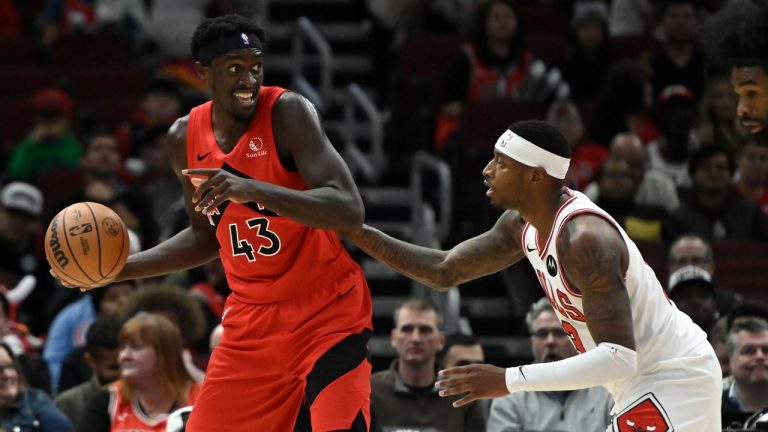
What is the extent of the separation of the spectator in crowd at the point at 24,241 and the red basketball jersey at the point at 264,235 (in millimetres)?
5154

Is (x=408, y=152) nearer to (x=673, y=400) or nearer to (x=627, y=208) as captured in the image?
(x=627, y=208)

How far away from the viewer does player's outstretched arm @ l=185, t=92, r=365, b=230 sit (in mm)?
4988

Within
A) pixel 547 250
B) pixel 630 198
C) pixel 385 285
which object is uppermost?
pixel 547 250

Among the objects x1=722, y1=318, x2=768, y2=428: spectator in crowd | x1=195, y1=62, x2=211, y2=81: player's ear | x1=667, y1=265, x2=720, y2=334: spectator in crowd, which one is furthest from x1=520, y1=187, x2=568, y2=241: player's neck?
x1=667, y1=265, x2=720, y2=334: spectator in crowd

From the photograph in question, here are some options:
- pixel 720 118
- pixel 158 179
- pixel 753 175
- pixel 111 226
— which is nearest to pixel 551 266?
pixel 111 226

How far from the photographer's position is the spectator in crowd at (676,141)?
1127 cm

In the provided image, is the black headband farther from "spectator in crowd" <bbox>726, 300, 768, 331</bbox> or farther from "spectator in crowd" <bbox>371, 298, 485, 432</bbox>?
"spectator in crowd" <bbox>726, 300, 768, 331</bbox>

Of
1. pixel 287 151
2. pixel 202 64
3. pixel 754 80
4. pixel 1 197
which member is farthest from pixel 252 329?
pixel 1 197

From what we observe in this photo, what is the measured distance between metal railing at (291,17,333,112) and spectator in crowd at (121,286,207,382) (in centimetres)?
425

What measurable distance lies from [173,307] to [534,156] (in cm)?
382

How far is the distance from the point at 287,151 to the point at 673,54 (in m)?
7.60

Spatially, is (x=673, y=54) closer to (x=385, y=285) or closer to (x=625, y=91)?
(x=625, y=91)

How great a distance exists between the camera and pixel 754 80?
445 centimetres

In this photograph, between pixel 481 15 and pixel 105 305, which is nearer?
pixel 105 305
